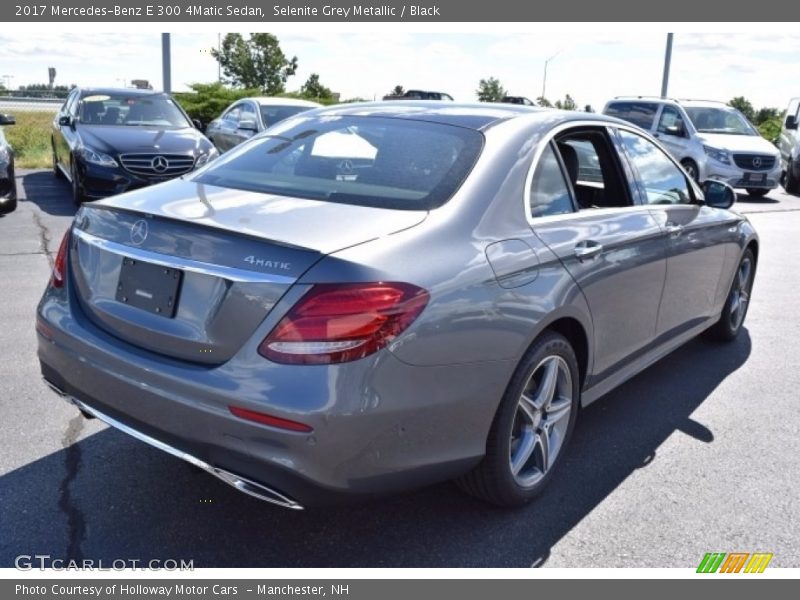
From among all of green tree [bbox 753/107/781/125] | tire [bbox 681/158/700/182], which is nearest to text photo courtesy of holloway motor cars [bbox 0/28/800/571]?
tire [bbox 681/158/700/182]

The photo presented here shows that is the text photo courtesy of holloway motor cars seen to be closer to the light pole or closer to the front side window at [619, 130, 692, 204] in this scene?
the front side window at [619, 130, 692, 204]

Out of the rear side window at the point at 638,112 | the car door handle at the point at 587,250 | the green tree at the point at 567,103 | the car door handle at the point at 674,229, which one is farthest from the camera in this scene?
the green tree at the point at 567,103

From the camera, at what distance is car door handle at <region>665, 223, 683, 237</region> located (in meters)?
4.26

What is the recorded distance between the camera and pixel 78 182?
1029 cm

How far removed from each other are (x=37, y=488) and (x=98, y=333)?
0.81 metres

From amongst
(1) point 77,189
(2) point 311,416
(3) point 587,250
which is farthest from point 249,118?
(2) point 311,416

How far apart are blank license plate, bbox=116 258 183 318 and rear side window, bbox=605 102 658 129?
14293 mm

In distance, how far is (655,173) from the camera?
14.8 feet

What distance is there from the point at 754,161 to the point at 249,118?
9.55 meters

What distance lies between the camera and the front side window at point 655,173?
428 centimetres

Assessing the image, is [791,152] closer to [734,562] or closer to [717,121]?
[717,121]

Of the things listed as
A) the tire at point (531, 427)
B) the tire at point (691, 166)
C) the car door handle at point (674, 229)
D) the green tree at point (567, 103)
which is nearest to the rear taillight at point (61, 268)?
the tire at point (531, 427)

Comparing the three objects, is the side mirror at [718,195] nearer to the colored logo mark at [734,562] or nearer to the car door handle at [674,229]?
the car door handle at [674,229]

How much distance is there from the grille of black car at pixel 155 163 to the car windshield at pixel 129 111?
1.28 m
